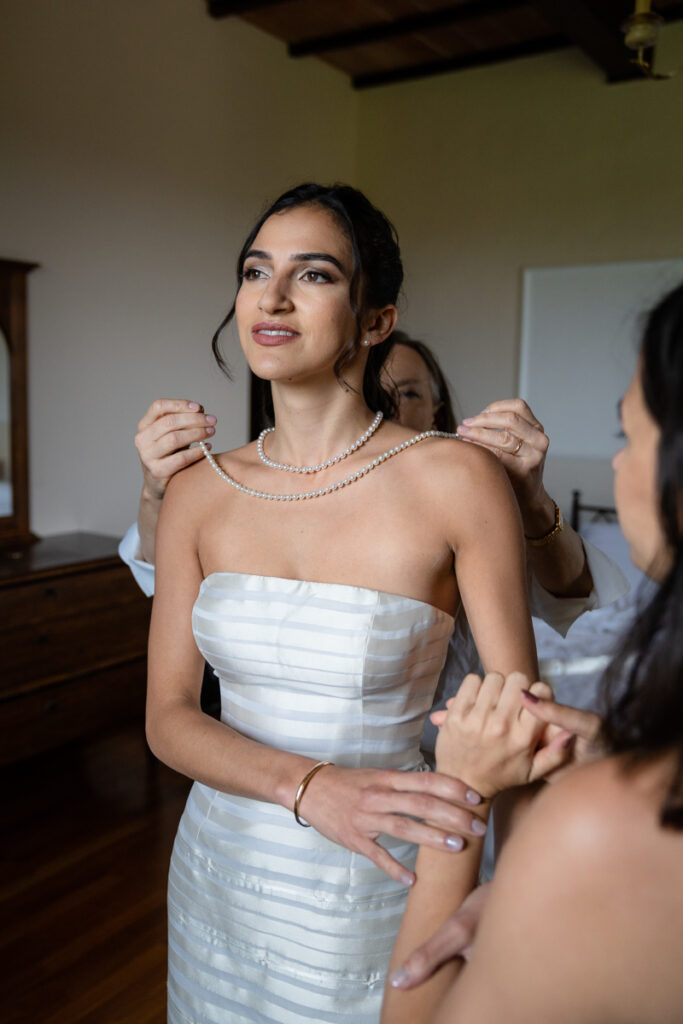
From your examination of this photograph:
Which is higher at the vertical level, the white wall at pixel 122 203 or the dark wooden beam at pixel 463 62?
the dark wooden beam at pixel 463 62

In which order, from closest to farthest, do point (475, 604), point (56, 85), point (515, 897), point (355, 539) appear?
point (515, 897), point (475, 604), point (355, 539), point (56, 85)

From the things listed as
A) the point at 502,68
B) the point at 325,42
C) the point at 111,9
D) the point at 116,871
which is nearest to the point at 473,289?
the point at 502,68

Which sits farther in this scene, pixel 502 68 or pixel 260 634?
pixel 502 68

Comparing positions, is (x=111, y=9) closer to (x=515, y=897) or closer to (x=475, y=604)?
(x=475, y=604)

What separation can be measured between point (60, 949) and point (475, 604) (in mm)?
1919

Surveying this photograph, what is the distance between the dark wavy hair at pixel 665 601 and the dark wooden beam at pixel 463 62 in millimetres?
4900

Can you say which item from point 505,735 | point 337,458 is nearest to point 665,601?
point 505,735

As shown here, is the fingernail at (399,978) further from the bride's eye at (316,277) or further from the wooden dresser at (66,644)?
the wooden dresser at (66,644)

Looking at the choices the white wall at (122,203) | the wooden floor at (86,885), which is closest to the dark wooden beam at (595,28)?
the white wall at (122,203)

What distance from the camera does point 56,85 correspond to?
3781 mm

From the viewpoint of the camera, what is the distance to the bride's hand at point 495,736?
0.91 m

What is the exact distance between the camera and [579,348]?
5.09m

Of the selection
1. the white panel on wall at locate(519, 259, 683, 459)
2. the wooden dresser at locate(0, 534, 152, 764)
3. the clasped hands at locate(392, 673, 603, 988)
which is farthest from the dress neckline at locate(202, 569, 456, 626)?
the white panel on wall at locate(519, 259, 683, 459)

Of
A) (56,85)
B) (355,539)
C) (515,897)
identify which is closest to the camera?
(515,897)
